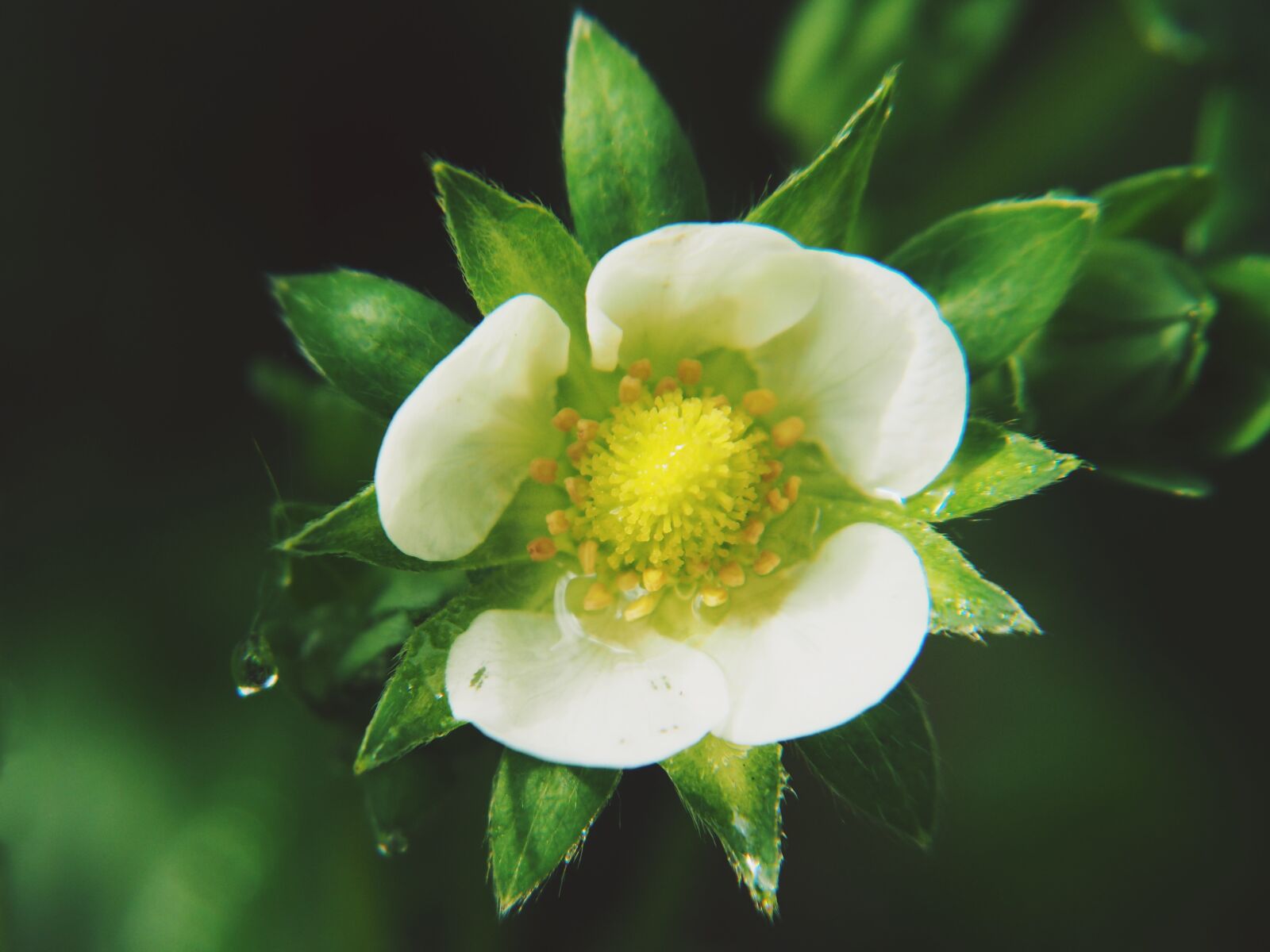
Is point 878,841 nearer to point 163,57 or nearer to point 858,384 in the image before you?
point 858,384

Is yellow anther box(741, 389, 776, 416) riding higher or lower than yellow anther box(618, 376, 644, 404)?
lower

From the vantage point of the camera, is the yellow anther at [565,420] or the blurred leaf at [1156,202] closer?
the yellow anther at [565,420]

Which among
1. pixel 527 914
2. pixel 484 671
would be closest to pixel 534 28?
pixel 484 671

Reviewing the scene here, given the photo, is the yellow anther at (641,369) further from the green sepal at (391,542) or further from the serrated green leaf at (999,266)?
the serrated green leaf at (999,266)

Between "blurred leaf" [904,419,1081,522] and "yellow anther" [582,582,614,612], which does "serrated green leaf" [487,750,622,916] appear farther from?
"blurred leaf" [904,419,1081,522]

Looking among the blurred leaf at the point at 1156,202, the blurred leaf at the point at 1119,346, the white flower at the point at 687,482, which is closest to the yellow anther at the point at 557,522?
the white flower at the point at 687,482

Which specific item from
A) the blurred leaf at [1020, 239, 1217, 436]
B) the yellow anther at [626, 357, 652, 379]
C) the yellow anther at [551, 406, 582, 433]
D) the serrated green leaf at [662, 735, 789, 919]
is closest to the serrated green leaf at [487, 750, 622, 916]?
the serrated green leaf at [662, 735, 789, 919]
